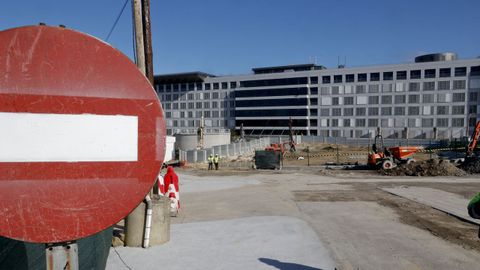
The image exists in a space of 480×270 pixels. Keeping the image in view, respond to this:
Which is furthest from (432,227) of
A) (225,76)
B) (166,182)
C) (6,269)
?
(225,76)

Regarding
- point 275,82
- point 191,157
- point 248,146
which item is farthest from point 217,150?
point 275,82

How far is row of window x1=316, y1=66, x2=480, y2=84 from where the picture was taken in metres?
73.9

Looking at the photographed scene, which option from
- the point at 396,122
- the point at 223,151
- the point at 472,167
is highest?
the point at 396,122

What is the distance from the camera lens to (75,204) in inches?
62.4

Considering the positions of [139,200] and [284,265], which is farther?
[284,265]

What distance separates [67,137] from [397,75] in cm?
8716

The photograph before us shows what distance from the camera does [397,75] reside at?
259ft

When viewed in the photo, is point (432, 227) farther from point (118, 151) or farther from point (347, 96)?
point (347, 96)

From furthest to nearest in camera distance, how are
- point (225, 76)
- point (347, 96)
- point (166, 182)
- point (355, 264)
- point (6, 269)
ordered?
point (225, 76), point (347, 96), point (166, 182), point (355, 264), point (6, 269)

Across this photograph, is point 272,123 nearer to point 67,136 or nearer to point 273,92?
point 273,92

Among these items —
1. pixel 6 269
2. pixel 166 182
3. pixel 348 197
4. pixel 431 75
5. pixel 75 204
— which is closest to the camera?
pixel 75 204

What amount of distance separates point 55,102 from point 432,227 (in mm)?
9984

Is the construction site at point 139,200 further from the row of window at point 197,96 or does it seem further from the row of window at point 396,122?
the row of window at point 197,96

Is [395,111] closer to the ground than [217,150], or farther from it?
farther from it
